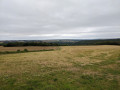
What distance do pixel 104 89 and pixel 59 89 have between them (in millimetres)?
2786

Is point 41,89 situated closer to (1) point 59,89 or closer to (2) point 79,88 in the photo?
(1) point 59,89

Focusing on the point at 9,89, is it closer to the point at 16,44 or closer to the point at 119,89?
the point at 119,89

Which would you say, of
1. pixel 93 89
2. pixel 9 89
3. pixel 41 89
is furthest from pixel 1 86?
pixel 93 89

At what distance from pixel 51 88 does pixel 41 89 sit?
62cm

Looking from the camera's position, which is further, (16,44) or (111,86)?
(16,44)

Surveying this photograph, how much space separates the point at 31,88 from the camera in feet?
16.0

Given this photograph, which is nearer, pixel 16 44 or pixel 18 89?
pixel 18 89

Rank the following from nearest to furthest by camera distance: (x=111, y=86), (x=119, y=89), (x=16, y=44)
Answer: (x=119, y=89) < (x=111, y=86) < (x=16, y=44)

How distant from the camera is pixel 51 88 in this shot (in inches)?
192

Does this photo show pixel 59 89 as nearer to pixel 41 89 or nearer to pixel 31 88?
pixel 41 89

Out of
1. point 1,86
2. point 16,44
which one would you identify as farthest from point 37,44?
point 1,86

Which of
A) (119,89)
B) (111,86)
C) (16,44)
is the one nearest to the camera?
(119,89)

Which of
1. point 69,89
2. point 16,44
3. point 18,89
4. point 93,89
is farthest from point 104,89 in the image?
point 16,44

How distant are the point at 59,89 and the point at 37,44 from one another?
5206 cm
